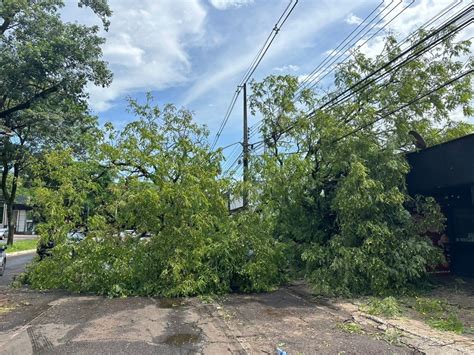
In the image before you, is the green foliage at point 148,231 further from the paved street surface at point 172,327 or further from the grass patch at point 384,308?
the grass patch at point 384,308

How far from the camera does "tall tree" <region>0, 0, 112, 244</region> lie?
14688mm

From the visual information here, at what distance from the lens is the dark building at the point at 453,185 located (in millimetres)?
10445

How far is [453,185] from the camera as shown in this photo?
427 inches

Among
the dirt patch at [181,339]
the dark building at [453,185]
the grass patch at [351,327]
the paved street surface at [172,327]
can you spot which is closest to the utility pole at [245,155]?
the paved street surface at [172,327]

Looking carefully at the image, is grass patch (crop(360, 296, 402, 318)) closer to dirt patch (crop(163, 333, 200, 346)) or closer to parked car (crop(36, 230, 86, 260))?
dirt patch (crop(163, 333, 200, 346))

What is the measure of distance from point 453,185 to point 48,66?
14146mm

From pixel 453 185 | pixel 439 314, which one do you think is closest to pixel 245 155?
pixel 453 185

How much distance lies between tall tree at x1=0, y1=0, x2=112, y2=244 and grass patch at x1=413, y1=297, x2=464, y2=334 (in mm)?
14180

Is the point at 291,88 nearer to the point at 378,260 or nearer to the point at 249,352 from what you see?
the point at 378,260

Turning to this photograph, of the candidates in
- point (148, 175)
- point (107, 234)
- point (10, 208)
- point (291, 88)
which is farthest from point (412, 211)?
point (10, 208)

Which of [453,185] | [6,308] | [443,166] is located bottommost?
[6,308]

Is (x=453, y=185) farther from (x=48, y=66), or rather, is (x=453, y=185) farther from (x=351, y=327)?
(x=48, y=66)

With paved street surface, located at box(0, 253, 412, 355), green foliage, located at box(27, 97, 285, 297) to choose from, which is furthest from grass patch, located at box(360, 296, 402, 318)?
green foliage, located at box(27, 97, 285, 297)

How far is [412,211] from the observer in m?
12.4
